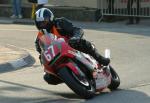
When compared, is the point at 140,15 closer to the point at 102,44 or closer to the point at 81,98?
the point at 102,44

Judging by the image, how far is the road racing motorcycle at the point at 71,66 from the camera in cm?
824

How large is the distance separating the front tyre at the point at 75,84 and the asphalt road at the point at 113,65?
12cm

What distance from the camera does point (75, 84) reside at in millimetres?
8203

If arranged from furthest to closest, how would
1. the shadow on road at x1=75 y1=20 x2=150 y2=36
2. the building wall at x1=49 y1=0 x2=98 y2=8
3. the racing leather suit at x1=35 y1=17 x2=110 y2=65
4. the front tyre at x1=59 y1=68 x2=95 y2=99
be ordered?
1. the building wall at x1=49 y1=0 x2=98 y2=8
2. the shadow on road at x1=75 y1=20 x2=150 y2=36
3. the racing leather suit at x1=35 y1=17 x2=110 y2=65
4. the front tyre at x1=59 y1=68 x2=95 y2=99

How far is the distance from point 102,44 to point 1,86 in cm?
556

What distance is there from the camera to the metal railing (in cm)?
2058

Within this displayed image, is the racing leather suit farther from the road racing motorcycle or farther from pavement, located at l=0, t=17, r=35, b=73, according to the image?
pavement, located at l=0, t=17, r=35, b=73

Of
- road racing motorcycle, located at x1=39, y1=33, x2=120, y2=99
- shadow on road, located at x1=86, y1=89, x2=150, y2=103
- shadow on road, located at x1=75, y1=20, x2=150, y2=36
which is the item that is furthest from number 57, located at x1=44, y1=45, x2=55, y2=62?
shadow on road, located at x1=75, y1=20, x2=150, y2=36

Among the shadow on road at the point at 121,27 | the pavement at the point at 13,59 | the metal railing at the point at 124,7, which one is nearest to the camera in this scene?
the pavement at the point at 13,59

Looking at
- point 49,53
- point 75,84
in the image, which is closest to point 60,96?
point 75,84

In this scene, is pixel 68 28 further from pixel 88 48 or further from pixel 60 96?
pixel 60 96

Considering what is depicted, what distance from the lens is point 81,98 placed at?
8.42 metres

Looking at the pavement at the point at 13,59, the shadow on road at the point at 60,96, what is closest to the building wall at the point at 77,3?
the pavement at the point at 13,59

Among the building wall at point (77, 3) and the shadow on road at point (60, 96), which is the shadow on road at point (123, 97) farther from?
the building wall at point (77, 3)
